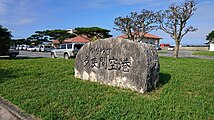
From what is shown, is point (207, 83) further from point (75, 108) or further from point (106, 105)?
point (75, 108)

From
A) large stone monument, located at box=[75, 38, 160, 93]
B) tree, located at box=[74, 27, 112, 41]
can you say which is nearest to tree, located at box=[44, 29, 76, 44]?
tree, located at box=[74, 27, 112, 41]

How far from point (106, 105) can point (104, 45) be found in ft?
7.66

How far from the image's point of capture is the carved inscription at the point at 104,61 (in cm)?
557

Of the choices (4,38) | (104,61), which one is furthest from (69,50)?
(104,61)

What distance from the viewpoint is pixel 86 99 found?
4.73m

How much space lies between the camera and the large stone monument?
17.0ft

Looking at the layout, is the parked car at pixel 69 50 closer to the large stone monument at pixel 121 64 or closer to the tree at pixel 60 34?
the large stone monument at pixel 121 64

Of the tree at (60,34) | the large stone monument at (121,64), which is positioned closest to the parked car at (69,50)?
the large stone monument at (121,64)

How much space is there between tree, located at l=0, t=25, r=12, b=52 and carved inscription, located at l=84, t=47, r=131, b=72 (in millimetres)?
11511

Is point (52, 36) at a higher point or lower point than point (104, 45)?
higher

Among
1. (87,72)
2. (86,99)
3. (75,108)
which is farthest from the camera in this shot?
(87,72)

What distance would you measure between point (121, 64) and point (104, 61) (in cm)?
69

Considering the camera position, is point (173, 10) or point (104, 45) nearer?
point (104, 45)

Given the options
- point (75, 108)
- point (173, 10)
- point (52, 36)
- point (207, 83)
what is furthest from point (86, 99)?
point (52, 36)
